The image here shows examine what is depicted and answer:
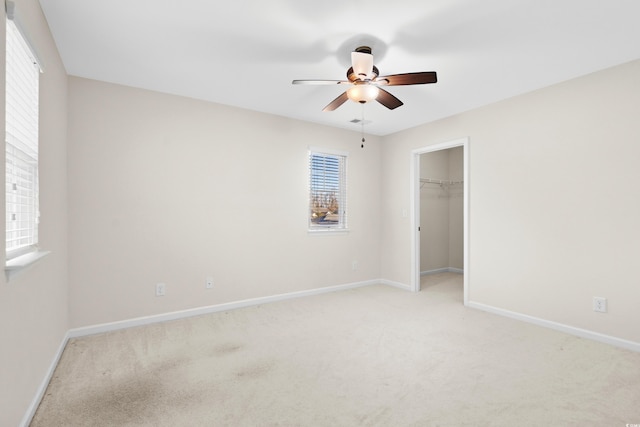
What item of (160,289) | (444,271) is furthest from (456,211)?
(160,289)

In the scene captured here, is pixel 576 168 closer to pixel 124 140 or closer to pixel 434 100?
pixel 434 100

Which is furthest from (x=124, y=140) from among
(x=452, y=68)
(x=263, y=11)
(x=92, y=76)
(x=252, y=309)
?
(x=452, y=68)

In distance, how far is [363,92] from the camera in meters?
2.61

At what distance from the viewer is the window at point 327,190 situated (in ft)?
15.2

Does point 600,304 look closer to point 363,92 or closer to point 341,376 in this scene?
point 341,376

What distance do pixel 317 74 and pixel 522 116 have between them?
7.59ft

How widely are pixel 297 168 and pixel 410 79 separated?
7.53 feet

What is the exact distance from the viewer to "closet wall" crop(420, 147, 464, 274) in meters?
6.01

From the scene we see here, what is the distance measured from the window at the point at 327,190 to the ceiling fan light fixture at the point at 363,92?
1962mm

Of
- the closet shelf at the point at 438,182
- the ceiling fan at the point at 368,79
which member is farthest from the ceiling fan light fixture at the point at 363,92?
the closet shelf at the point at 438,182

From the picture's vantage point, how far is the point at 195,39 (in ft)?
8.00

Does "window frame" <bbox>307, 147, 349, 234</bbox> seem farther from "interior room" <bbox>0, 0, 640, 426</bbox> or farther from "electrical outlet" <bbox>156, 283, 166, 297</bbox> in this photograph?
"electrical outlet" <bbox>156, 283, 166, 297</bbox>

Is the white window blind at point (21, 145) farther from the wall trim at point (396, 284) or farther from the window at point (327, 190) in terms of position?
the wall trim at point (396, 284)

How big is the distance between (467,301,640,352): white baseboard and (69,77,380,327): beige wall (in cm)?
207
